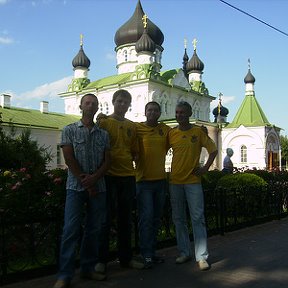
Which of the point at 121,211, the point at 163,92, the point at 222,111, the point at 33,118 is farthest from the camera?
the point at 222,111

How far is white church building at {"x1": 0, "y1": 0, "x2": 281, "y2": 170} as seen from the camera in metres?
36.8

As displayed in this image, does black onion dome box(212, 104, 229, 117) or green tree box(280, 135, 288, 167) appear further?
green tree box(280, 135, 288, 167)

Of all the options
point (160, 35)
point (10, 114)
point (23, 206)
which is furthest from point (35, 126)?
point (23, 206)

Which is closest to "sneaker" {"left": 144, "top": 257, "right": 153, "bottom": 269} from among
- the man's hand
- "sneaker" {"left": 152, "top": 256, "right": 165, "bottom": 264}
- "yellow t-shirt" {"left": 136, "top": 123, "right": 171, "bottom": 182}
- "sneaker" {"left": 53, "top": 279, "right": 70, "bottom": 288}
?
"sneaker" {"left": 152, "top": 256, "right": 165, "bottom": 264}

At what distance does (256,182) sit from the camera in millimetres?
9133

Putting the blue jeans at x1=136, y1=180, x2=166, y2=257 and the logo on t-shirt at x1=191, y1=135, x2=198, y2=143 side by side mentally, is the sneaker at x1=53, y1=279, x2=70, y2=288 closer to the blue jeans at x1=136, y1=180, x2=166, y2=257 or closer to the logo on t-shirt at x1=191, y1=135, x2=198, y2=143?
the blue jeans at x1=136, y1=180, x2=166, y2=257

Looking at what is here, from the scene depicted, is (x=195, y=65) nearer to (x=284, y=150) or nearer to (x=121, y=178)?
(x=284, y=150)

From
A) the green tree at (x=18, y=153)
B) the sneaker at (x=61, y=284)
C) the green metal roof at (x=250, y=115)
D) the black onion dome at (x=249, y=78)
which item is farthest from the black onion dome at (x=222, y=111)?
the sneaker at (x=61, y=284)

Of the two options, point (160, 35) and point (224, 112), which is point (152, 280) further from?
point (224, 112)

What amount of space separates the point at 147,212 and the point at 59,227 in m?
1.06

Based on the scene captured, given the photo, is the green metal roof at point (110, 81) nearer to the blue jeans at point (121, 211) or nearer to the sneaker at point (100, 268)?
the blue jeans at point (121, 211)

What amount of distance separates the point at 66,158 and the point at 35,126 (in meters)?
28.1

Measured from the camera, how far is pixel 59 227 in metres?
4.76

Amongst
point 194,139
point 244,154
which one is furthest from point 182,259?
point 244,154
